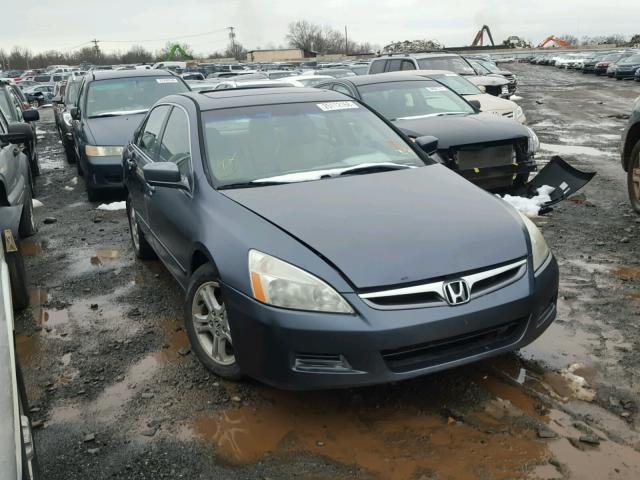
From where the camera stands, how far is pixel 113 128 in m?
8.98

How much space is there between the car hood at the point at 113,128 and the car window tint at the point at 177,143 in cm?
388

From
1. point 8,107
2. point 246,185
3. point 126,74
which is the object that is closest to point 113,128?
point 126,74

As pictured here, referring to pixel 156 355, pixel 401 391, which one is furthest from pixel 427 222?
pixel 156 355

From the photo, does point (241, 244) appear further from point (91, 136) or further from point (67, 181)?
point (67, 181)

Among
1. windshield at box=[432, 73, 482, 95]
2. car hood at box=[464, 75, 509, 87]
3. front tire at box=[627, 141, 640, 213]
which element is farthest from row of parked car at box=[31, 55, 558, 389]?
car hood at box=[464, 75, 509, 87]

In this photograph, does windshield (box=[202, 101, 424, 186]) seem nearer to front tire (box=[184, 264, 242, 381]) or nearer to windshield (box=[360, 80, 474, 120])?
front tire (box=[184, 264, 242, 381])

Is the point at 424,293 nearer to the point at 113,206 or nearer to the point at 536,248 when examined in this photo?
the point at 536,248

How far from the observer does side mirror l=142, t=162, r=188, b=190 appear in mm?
4117

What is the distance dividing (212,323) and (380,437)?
1.19 metres

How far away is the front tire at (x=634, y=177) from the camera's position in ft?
22.2

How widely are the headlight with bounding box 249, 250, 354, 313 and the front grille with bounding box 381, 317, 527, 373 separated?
353 millimetres

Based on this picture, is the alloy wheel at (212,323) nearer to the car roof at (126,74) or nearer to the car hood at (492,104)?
the car roof at (126,74)

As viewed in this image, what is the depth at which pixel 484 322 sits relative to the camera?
310 centimetres

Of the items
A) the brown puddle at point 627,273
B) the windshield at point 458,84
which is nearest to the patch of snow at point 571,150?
the windshield at point 458,84
